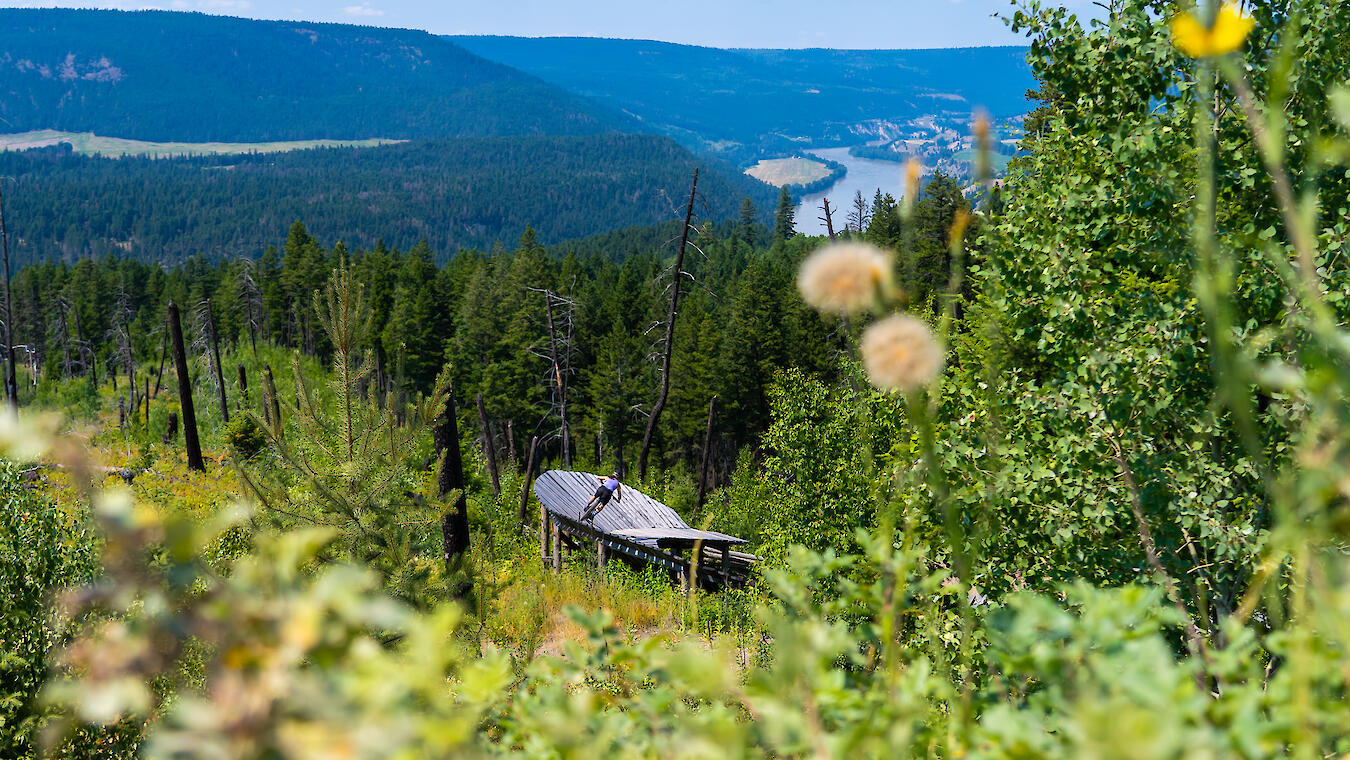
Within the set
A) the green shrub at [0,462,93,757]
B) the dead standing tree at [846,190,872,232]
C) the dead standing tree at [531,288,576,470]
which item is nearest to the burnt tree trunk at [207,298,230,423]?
the dead standing tree at [531,288,576,470]

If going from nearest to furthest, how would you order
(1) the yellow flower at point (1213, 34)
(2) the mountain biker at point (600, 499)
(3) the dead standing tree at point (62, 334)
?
(1) the yellow flower at point (1213, 34) → (2) the mountain biker at point (600, 499) → (3) the dead standing tree at point (62, 334)

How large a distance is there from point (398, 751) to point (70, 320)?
3449 inches

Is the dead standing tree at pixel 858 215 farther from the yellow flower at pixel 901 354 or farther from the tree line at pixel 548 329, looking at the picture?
the yellow flower at pixel 901 354

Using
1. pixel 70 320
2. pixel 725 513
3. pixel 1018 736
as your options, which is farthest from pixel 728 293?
pixel 70 320

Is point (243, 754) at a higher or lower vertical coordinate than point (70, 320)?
higher

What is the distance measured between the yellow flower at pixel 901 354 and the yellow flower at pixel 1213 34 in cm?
40

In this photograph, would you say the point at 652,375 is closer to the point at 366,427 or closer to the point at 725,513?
the point at 725,513

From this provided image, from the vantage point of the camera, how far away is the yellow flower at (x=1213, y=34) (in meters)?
0.78

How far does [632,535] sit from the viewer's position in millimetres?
17750

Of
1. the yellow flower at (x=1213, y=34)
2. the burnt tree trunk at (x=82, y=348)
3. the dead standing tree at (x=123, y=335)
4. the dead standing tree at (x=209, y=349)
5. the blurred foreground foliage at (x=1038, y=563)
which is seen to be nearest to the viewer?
the blurred foreground foliage at (x=1038, y=563)

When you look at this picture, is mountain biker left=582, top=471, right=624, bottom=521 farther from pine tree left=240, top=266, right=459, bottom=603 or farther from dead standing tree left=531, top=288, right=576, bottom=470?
pine tree left=240, top=266, right=459, bottom=603

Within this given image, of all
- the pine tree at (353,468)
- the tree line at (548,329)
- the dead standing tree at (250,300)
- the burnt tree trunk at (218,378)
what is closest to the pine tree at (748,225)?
the tree line at (548,329)

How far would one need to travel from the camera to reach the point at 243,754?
625 mm

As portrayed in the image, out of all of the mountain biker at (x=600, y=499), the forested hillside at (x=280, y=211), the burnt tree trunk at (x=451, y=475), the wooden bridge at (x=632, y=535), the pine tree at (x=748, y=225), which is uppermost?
the burnt tree trunk at (x=451, y=475)
